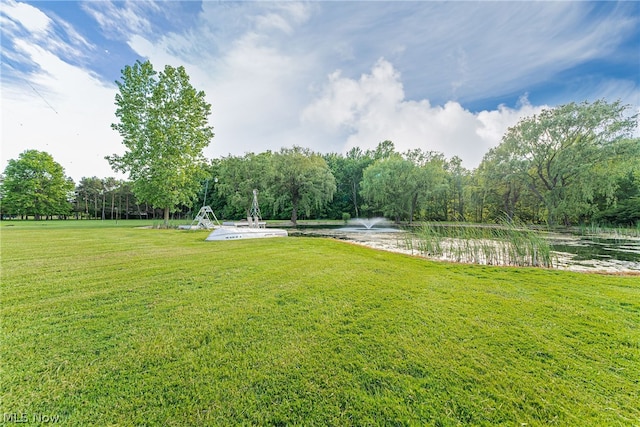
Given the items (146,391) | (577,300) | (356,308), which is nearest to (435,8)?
(577,300)

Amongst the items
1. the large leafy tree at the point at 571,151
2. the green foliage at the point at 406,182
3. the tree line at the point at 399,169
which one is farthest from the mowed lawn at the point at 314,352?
the green foliage at the point at 406,182

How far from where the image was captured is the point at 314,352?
93.8 inches

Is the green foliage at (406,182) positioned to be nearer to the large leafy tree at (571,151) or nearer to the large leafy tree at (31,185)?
the large leafy tree at (571,151)

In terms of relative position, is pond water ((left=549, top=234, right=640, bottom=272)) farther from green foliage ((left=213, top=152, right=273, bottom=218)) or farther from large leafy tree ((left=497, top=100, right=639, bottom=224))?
green foliage ((left=213, top=152, right=273, bottom=218))

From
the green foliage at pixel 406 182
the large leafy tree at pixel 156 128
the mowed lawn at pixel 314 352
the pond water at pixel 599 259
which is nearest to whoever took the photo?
the mowed lawn at pixel 314 352

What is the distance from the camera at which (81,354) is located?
2273 millimetres

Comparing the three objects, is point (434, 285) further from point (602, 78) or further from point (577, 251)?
point (602, 78)

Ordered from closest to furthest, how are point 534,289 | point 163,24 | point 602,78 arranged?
point 534,289 → point 163,24 → point 602,78

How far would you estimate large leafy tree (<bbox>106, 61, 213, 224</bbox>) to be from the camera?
18.3m

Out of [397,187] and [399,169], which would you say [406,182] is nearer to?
[397,187]

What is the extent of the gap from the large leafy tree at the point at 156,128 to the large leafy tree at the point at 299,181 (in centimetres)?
1038

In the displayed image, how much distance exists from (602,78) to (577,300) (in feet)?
50.6

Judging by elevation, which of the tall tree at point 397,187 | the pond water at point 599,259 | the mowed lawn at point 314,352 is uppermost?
the tall tree at point 397,187

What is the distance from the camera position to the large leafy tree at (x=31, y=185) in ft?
111
